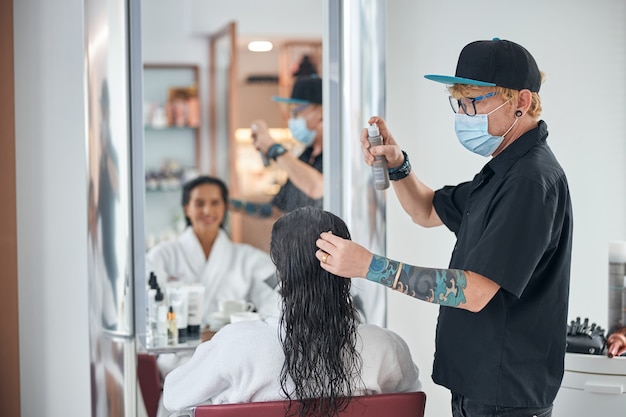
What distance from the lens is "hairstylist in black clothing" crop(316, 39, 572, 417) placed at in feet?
4.94

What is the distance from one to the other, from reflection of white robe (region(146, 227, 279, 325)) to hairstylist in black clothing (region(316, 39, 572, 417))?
1.04 meters

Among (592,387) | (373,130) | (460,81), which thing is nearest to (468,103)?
(460,81)

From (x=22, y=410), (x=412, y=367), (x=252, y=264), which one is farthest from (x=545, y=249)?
(x=22, y=410)

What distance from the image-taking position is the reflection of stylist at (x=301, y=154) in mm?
2652

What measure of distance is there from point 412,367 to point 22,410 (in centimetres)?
145

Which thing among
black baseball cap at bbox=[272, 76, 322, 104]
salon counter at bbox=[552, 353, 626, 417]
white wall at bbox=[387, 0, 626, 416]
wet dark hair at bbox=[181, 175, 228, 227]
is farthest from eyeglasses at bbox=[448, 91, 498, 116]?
wet dark hair at bbox=[181, 175, 228, 227]

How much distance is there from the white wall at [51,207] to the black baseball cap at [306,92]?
743 mm

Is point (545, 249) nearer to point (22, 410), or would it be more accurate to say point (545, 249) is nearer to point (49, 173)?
point (49, 173)

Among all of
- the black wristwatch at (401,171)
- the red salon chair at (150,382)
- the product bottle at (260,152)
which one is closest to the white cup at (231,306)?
the red salon chair at (150,382)

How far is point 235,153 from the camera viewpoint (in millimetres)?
2805

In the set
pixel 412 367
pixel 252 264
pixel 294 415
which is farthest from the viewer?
pixel 252 264

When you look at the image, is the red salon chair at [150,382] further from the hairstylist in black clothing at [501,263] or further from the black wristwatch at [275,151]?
the hairstylist in black clothing at [501,263]

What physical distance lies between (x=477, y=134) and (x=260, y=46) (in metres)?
1.27

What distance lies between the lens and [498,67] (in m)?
1.63
